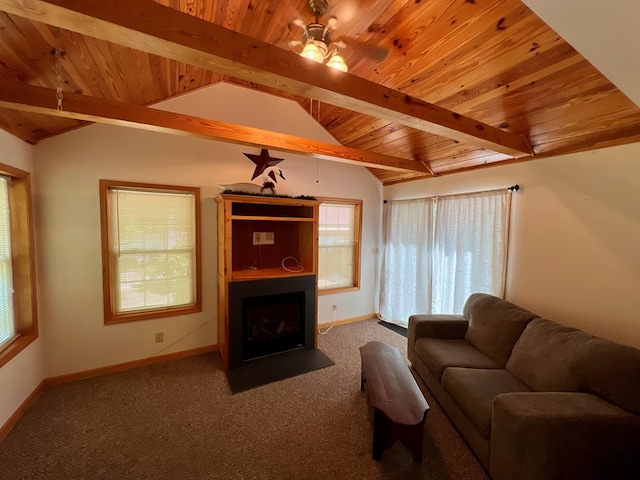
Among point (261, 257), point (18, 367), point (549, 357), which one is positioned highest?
point (261, 257)

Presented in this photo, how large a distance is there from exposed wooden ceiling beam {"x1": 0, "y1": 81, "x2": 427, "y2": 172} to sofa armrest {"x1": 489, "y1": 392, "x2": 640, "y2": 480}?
254 cm

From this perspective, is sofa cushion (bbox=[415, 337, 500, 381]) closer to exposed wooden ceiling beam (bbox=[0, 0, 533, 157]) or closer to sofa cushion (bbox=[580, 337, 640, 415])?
sofa cushion (bbox=[580, 337, 640, 415])

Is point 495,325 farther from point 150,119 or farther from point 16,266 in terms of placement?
point 16,266

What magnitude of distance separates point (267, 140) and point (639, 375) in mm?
3026

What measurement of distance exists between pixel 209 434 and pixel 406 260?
325 cm

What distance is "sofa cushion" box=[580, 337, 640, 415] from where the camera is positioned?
56.0 inches

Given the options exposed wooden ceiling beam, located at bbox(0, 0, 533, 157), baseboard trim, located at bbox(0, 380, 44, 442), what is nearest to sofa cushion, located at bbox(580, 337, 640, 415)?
exposed wooden ceiling beam, located at bbox(0, 0, 533, 157)

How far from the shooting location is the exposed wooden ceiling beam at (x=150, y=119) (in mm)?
1571

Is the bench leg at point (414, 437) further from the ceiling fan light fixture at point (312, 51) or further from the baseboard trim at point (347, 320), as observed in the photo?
the ceiling fan light fixture at point (312, 51)

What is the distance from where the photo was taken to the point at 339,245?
4.16 meters

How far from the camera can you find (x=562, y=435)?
4.37 feet

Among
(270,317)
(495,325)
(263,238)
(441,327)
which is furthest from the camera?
(263,238)

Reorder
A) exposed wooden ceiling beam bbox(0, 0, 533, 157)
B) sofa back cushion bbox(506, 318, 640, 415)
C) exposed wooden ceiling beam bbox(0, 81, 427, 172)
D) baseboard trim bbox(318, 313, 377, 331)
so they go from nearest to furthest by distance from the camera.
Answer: exposed wooden ceiling beam bbox(0, 0, 533, 157) < sofa back cushion bbox(506, 318, 640, 415) < exposed wooden ceiling beam bbox(0, 81, 427, 172) < baseboard trim bbox(318, 313, 377, 331)

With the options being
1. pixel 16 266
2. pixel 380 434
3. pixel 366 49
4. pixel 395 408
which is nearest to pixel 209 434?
pixel 380 434
